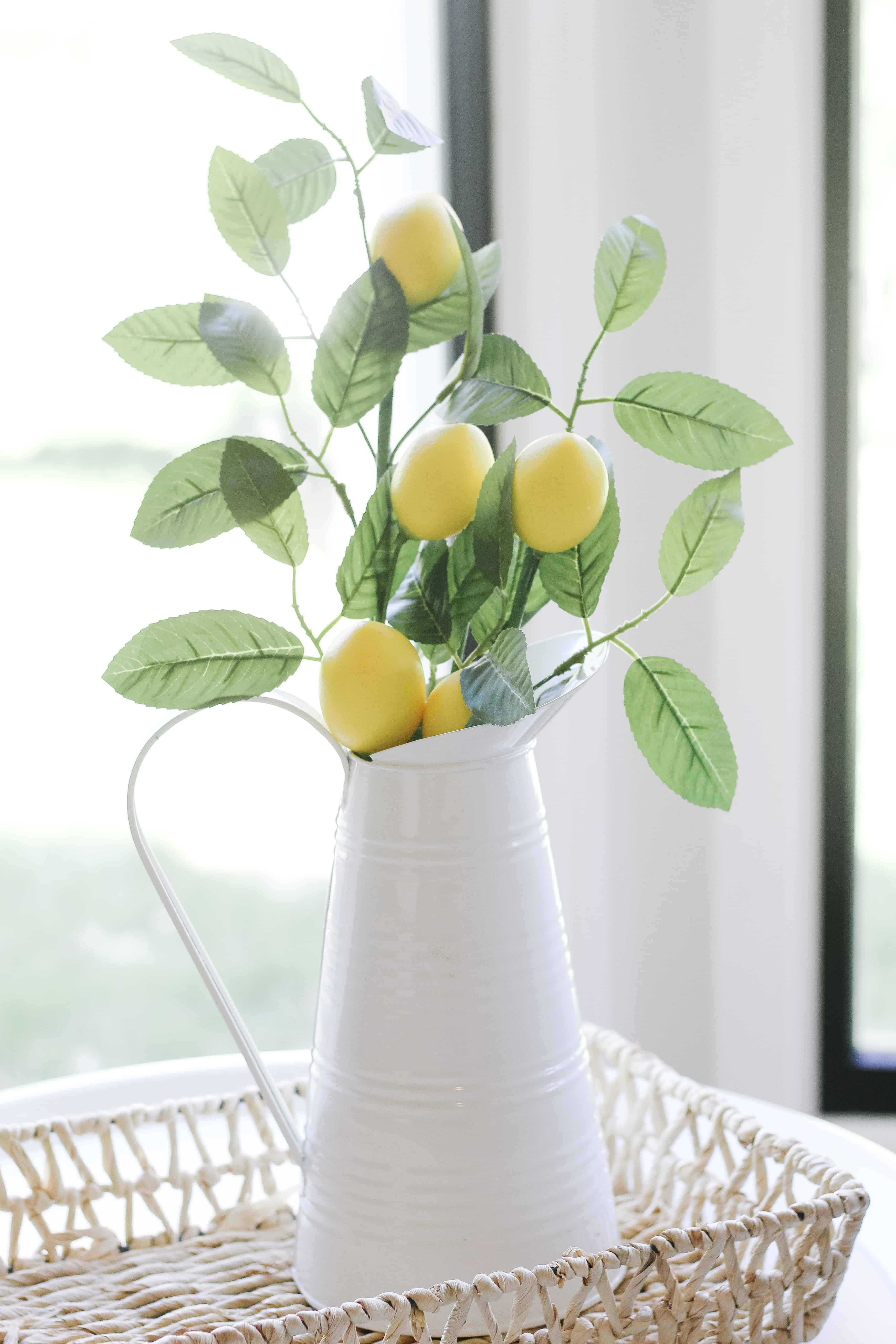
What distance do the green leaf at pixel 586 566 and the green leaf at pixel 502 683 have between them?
36 mm

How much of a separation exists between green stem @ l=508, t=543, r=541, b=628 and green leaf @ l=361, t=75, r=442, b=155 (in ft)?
0.45

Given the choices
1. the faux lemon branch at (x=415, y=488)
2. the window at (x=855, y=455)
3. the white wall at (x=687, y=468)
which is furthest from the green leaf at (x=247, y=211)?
the window at (x=855, y=455)

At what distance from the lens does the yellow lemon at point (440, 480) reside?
1.22 ft

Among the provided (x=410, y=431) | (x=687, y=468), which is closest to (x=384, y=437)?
(x=410, y=431)

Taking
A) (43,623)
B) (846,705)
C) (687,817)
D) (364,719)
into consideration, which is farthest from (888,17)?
(43,623)

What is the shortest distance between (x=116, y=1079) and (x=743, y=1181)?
0.33m

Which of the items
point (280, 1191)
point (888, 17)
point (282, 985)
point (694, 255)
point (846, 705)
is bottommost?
point (282, 985)

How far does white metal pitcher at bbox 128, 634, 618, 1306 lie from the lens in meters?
0.38

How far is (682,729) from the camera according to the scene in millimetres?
396

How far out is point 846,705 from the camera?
98 centimetres

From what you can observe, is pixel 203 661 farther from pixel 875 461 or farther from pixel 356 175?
pixel 875 461

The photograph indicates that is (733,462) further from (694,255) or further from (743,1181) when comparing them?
(694,255)

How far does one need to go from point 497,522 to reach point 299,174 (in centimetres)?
17

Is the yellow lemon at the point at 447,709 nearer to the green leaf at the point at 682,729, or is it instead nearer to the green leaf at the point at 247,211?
the green leaf at the point at 682,729
